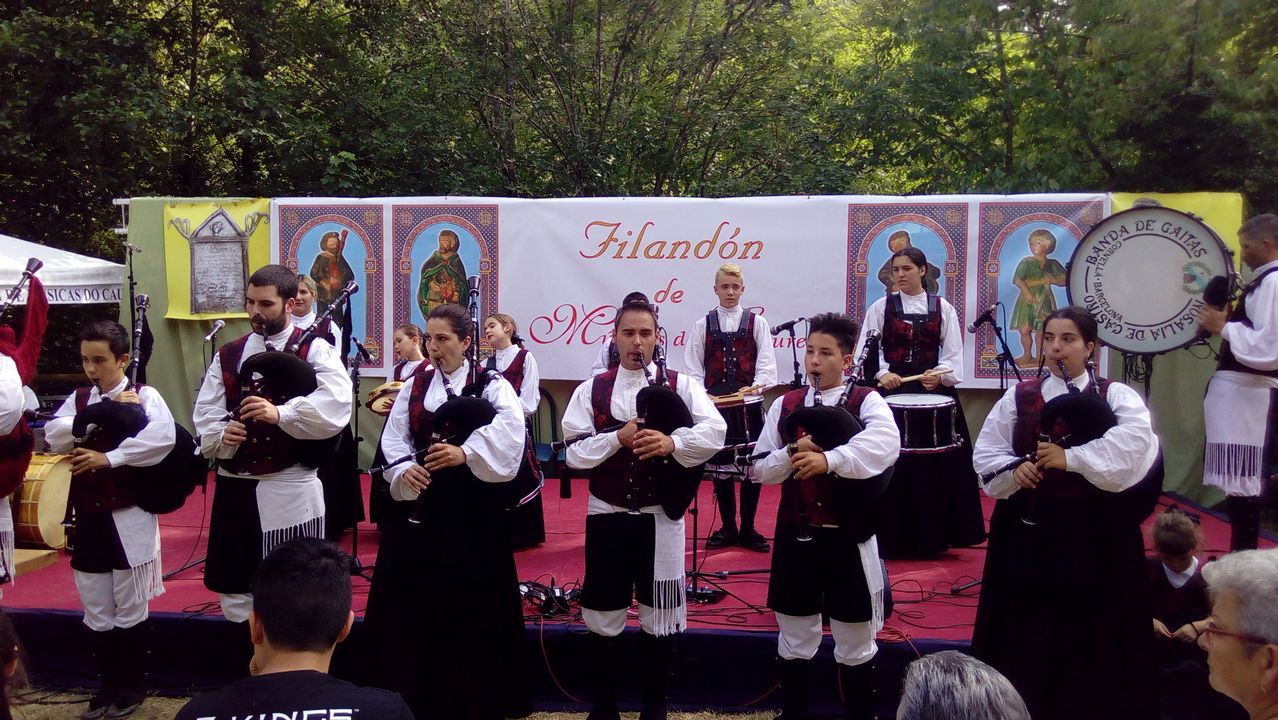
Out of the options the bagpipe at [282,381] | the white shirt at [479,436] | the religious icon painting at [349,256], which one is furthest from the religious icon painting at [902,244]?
the bagpipe at [282,381]

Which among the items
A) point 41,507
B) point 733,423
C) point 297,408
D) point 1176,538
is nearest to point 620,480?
point 297,408

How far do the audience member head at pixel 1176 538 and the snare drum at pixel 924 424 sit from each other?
182 cm

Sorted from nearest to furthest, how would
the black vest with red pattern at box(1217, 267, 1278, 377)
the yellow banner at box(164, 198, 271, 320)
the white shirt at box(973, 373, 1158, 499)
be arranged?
1. the white shirt at box(973, 373, 1158, 499)
2. the black vest with red pattern at box(1217, 267, 1278, 377)
3. the yellow banner at box(164, 198, 271, 320)

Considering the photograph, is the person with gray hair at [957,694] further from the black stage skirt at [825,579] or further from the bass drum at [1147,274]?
the bass drum at [1147,274]

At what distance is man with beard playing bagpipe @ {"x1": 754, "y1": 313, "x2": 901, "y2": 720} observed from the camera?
4168 mm

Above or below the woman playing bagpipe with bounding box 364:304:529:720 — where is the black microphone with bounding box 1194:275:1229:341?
above

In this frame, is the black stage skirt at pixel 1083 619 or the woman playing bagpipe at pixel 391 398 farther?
the woman playing bagpipe at pixel 391 398

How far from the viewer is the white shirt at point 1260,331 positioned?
5.18 m

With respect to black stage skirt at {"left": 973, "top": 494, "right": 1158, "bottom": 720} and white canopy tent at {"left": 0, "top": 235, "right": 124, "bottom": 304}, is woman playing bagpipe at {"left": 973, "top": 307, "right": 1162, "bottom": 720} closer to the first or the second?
black stage skirt at {"left": 973, "top": 494, "right": 1158, "bottom": 720}

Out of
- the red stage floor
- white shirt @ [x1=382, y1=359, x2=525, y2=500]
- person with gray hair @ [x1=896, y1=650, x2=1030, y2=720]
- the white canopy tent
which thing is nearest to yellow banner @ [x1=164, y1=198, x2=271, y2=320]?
the white canopy tent

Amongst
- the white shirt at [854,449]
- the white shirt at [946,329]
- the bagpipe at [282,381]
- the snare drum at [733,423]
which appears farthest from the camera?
the white shirt at [946,329]

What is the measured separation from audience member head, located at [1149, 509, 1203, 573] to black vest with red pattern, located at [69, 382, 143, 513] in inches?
182

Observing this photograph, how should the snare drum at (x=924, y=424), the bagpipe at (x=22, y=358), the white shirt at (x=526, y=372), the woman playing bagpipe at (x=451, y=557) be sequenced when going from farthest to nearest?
1. the white shirt at (x=526, y=372)
2. the snare drum at (x=924, y=424)
3. the bagpipe at (x=22, y=358)
4. the woman playing bagpipe at (x=451, y=557)

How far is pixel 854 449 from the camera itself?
412 centimetres
